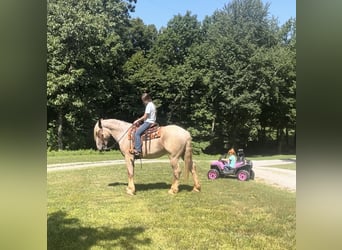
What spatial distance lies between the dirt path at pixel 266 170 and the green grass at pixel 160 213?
39 millimetres

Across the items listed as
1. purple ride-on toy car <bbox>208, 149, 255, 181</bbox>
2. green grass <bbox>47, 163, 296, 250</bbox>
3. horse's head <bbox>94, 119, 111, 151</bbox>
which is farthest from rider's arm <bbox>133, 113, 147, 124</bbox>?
purple ride-on toy car <bbox>208, 149, 255, 181</bbox>

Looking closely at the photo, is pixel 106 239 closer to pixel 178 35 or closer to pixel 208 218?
pixel 208 218

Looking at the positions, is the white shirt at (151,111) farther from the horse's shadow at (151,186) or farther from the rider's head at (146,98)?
the horse's shadow at (151,186)

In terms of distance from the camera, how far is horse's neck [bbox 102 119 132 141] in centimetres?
312

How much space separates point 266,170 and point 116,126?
1.11m

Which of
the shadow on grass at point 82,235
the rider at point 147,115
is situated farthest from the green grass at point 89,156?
the shadow on grass at point 82,235

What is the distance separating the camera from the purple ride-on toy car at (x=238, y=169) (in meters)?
3.07

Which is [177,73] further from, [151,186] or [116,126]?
[151,186]

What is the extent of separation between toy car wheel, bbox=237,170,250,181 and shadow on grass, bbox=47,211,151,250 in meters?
0.77
